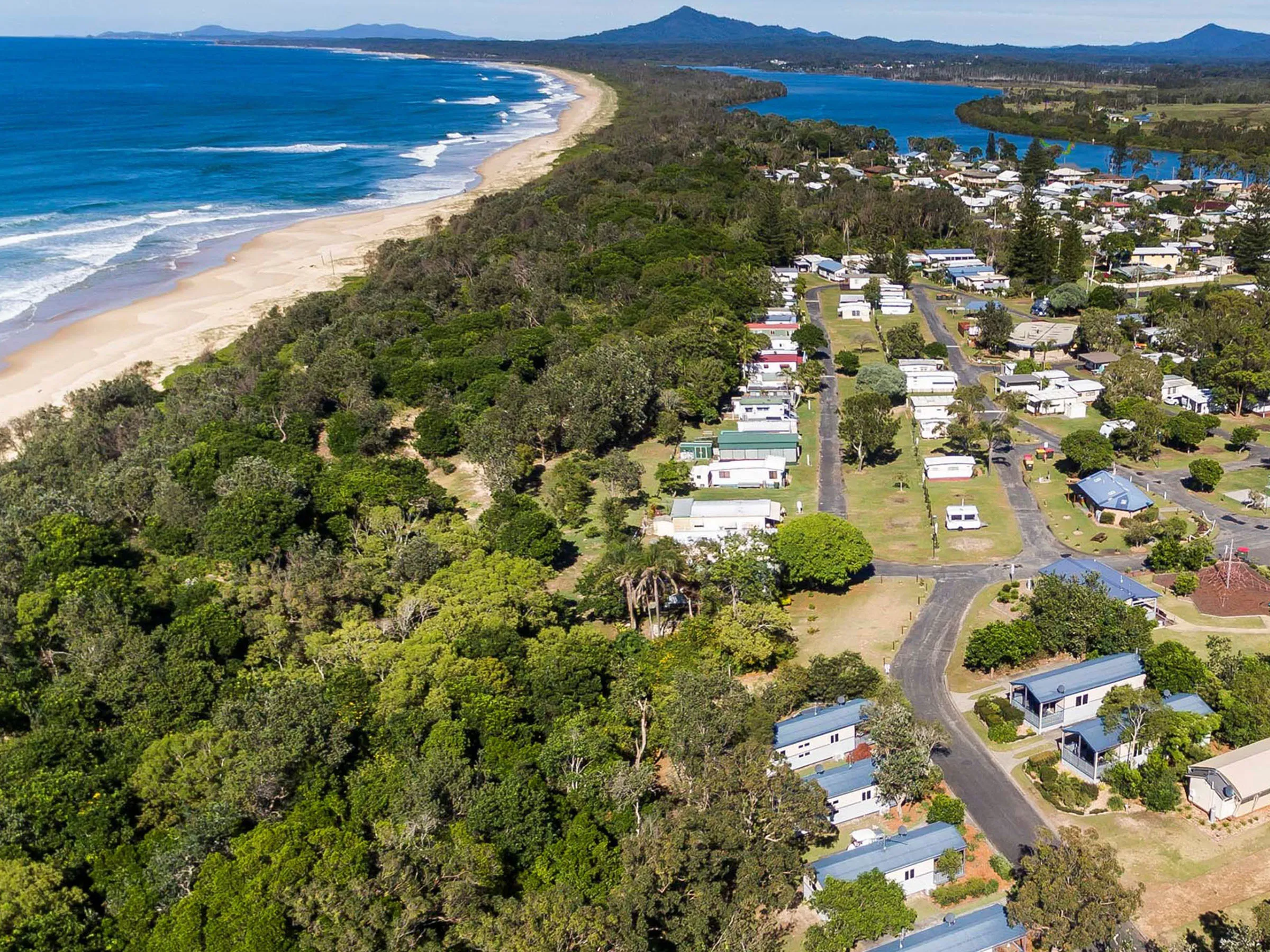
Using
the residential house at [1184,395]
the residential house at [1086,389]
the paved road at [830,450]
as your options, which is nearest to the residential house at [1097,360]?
the residential house at [1086,389]

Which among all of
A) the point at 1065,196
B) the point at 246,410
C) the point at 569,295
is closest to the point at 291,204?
the point at 569,295

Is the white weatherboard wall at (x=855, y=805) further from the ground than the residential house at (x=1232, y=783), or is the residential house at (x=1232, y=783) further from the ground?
the residential house at (x=1232, y=783)

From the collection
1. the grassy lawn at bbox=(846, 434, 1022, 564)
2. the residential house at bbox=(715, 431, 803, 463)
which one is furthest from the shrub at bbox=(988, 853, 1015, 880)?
the residential house at bbox=(715, 431, 803, 463)

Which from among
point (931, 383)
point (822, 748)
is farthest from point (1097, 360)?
point (822, 748)

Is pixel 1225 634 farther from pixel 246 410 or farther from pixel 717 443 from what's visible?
pixel 246 410

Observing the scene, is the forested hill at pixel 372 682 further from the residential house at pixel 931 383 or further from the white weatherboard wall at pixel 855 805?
the residential house at pixel 931 383

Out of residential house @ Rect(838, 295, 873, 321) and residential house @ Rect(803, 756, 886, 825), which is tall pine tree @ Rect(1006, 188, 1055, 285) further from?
residential house @ Rect(803, 756, 886, 825)
